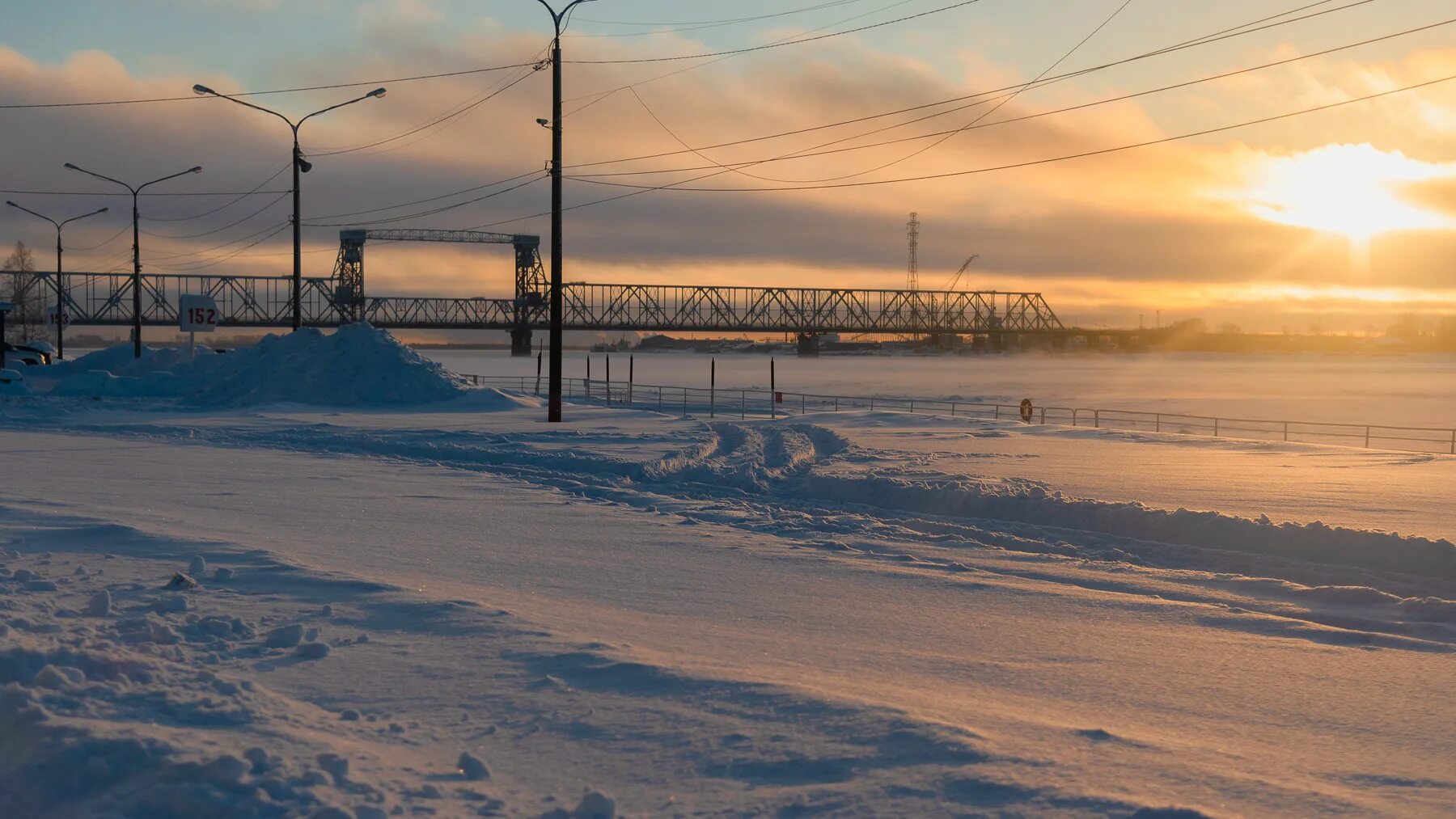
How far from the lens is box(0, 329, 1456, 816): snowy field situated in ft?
17.4

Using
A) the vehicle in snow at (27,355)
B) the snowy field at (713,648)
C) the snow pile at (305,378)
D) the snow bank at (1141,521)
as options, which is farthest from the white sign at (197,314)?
the snow bank at (1141,521)

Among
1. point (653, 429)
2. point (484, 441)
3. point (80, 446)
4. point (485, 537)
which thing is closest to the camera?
point (485, 537)

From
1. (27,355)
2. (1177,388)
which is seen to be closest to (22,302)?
(27,355)

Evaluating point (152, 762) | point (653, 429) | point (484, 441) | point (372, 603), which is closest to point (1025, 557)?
point (372, 603)

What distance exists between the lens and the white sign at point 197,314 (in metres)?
45.9

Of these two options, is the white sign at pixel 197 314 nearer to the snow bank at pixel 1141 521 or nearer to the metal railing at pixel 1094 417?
the metal railing at pixel 1094 417

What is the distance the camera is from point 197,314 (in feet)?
152

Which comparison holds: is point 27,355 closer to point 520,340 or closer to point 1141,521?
point 1141,521

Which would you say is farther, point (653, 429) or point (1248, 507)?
point (653, 429)

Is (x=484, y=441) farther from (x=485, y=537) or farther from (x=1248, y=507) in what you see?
(x=1248, y=507)

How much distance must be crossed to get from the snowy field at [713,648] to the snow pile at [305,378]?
2119 cm

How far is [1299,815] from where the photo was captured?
5.06 m

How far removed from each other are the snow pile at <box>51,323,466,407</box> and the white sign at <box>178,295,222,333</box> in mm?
2391

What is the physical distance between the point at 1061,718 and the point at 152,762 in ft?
15.1
